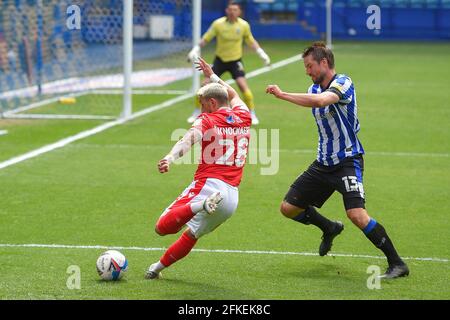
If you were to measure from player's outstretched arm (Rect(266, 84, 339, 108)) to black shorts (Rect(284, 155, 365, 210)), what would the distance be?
Result: 74 centimetres

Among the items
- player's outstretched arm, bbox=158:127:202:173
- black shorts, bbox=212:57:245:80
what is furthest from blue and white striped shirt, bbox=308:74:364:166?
black shorts, bbox=212:57:245:80

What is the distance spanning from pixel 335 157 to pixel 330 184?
0.91 ft

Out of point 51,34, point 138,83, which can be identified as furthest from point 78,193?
point 138,83

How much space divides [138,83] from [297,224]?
16602mm

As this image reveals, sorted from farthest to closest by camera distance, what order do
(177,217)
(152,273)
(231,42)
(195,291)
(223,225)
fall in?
(231,42), (223,225), (152,273), (177,217), (195,291)

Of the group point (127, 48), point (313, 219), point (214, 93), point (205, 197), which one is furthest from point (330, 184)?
point (127, 48)

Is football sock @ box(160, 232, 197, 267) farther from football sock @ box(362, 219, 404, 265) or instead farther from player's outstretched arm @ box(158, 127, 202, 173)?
football sock @ box(362, 219, 404, 265)

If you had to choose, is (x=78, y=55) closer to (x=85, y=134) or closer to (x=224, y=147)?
(x=85, y=134)

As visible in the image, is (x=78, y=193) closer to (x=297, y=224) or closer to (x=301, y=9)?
(x=297, y=224)

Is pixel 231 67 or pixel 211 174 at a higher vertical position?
pixel 231 67

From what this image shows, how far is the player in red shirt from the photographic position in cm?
884

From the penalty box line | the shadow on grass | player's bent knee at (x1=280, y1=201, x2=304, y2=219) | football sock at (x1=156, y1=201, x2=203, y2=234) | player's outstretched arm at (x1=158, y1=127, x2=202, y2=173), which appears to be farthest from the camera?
the penalty box line

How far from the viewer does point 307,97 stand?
28.9 ft

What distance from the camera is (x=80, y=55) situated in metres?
27.4
